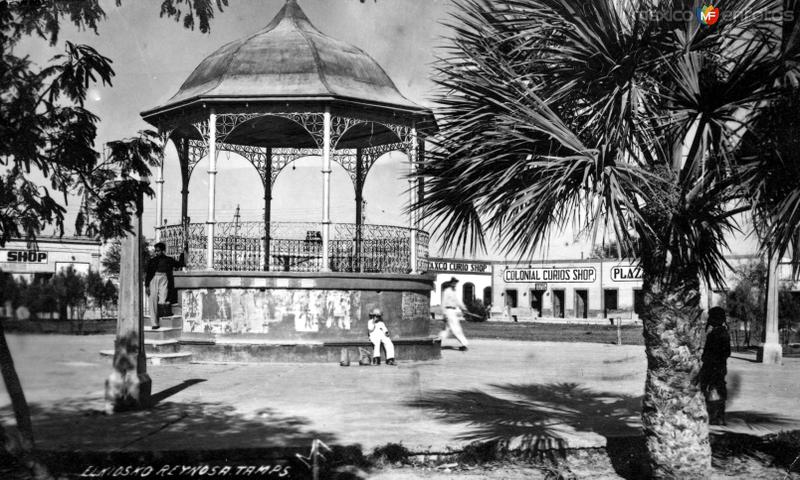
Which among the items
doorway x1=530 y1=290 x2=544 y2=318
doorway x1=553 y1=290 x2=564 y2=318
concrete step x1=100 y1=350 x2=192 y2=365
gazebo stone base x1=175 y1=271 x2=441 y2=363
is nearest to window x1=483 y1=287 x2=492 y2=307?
doorway x1=530 y1=290 x2=544 y2=318

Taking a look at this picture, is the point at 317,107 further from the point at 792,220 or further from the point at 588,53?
the point at 792,220

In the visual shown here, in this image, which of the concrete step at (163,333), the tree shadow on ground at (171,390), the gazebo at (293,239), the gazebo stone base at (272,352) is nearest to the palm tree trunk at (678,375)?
the tree shadow on ground at (171,390)

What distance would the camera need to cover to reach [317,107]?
15250 mm

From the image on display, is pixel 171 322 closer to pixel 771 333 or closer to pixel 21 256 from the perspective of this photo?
pixel 21 256

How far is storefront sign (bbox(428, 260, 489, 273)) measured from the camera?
59.6m

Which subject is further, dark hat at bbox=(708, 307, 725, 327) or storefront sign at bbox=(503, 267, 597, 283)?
storefront sign at bbox=(503, 267, 597, 283)

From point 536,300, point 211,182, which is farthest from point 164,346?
point 536,300

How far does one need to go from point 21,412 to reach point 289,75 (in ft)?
37.1

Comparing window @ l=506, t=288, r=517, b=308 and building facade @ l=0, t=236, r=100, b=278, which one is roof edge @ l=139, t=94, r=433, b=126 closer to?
building facade @ l=0, t=236, r=100, b=278

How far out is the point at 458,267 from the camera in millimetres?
62250

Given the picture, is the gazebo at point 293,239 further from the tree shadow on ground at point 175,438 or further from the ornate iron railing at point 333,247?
the tree shadow on ground at point 175,438

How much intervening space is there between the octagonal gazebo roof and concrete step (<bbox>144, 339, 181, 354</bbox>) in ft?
15.5

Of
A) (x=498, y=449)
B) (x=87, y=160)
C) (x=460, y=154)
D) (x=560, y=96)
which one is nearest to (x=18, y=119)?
(x=87, y=160)

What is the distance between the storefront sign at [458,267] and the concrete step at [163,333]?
42.8 metres
